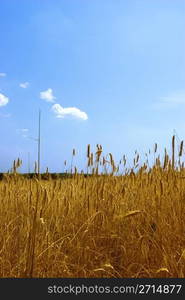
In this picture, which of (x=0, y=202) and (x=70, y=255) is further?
(x=0, y=202)

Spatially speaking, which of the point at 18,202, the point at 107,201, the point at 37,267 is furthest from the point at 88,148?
the point at 37,267

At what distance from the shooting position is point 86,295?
1619 millimetres

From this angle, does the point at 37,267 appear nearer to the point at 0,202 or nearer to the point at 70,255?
the point at 70,255

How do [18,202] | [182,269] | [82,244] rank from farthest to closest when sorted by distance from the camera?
[18,202]
[82,244]
[182,269]

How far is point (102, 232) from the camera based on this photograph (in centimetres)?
276

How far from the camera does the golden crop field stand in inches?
85.1

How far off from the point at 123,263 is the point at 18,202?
1172 mm

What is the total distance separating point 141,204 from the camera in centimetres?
319

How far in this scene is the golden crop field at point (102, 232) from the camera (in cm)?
216

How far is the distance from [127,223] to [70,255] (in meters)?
0.54

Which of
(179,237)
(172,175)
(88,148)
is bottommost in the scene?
(179,237)

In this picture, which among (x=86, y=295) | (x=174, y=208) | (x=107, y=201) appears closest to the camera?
(x=86, y=295)

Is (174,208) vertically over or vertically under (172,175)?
under

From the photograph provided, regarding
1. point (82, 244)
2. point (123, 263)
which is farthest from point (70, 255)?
point (123, 263)
